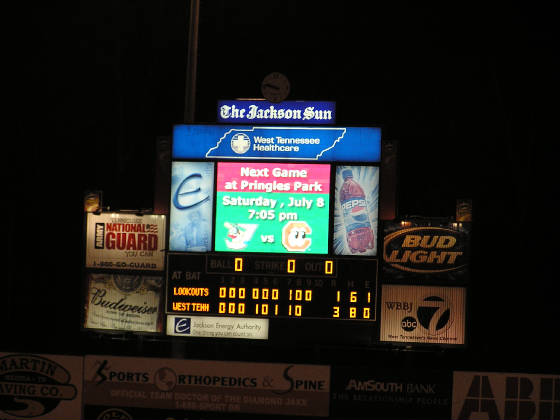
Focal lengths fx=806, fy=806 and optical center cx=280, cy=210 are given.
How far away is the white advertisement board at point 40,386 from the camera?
9750 mm

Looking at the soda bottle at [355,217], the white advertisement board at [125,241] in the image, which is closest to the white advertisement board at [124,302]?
the white advertisement board at [125,241]

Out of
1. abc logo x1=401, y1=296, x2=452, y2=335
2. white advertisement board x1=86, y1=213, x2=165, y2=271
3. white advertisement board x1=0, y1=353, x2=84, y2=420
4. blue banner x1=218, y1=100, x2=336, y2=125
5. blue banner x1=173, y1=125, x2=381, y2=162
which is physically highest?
blue banner x1=218, y1=100, x2=336, y2=125

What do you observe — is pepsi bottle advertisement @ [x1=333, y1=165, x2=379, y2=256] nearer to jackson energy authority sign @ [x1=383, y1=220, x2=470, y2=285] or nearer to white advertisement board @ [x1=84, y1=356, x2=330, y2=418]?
jackson energy authority sign @ [x1=383, y1=220, x2=470, y2=285]

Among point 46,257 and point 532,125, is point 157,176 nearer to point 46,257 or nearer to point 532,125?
point 46,257

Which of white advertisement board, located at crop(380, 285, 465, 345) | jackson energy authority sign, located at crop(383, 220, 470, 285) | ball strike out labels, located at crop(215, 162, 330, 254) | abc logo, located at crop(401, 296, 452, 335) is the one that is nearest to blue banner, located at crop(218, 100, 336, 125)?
ball strike out labels, located at crop(215, 162, 330, 254)

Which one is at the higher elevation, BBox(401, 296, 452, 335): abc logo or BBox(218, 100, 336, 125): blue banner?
BBox(218, 100, 336, 125): blue banner

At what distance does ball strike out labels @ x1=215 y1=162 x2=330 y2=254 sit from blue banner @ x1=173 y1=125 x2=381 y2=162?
0.16m

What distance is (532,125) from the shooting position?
17.2 meters

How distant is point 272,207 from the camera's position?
1032cm

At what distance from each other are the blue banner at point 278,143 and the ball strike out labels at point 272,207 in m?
0.16

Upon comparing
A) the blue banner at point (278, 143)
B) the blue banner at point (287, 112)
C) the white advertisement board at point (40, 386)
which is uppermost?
the blue banner at point (287, 112)

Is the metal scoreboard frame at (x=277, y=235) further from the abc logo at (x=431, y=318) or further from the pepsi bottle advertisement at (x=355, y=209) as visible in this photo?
the abc logo at (x=431, y=318)

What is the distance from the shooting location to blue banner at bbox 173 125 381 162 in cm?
1030

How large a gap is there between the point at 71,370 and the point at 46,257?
8.96m
